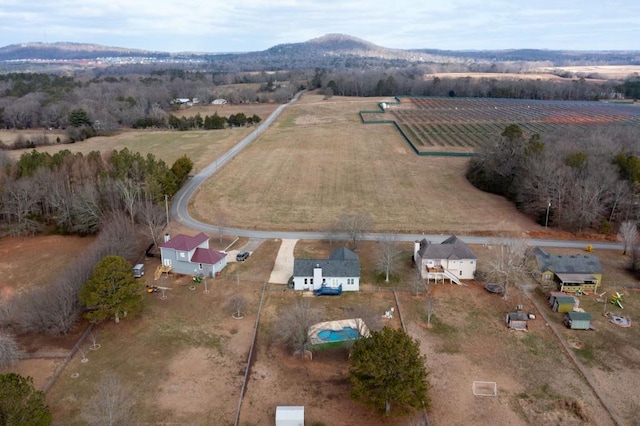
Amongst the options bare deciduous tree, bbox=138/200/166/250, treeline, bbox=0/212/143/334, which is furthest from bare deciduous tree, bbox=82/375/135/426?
bare deciduous tree, bbox=138/200/166/250

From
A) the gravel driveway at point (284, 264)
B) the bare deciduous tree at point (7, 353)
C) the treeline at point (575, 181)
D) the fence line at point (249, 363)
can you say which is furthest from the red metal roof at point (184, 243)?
the treeline at point (575, 181)

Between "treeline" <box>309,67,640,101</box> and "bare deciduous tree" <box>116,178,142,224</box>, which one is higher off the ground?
"treeline" <box>309,67,640,101</box>

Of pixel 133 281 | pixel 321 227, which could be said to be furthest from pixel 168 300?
pixel 321 227

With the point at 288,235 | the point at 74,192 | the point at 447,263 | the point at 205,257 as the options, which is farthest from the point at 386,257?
the point at 74,192

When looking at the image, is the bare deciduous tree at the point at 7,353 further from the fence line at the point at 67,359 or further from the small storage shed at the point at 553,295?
the small storage shed at the point at 553,295

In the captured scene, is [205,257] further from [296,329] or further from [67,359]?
[296,329]

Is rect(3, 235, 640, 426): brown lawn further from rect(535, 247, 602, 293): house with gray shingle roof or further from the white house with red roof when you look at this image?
the white house with red roof
